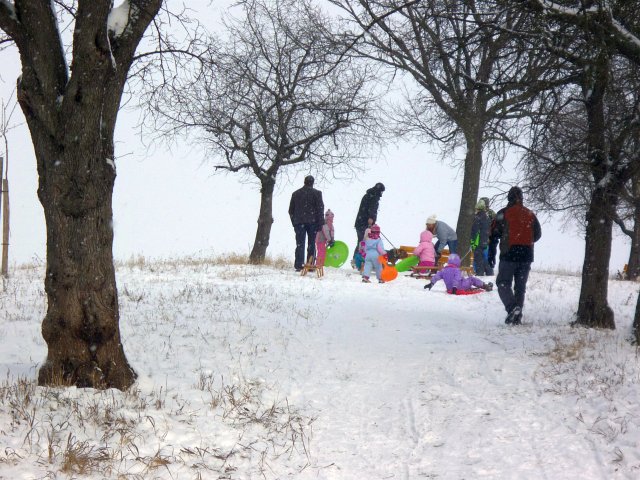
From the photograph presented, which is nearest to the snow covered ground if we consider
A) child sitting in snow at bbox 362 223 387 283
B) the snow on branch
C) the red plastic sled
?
the snow on branch

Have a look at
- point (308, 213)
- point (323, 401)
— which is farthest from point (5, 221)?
point (323, 401)

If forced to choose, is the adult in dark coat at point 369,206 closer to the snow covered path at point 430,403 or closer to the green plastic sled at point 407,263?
the green plastic sled at point 407,263

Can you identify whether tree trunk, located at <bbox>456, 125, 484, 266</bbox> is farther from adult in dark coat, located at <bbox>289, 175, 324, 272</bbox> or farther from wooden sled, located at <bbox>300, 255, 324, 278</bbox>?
wooden sled, located at <bbox>300, 255, 324, 278</bbox>

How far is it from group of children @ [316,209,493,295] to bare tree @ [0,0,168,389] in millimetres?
9026

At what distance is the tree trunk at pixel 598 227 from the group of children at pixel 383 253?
4343 mm

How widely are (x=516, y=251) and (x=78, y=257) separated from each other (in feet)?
21.8

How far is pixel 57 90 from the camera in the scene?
16.7ft

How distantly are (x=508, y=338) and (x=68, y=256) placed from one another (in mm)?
5692

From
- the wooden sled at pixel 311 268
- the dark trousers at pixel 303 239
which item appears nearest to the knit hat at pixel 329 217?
the dark trousers at pixel 303 239

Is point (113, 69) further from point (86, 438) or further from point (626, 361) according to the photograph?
point (626, 361)

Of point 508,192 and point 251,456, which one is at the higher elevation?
point 508,192

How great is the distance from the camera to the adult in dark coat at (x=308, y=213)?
14.5 meters

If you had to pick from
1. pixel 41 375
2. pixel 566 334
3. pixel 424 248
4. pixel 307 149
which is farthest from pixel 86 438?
pixel 307 149

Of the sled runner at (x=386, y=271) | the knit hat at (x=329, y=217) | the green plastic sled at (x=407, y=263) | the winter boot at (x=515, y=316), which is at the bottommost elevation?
the winter boot at (x=515, y=316)
